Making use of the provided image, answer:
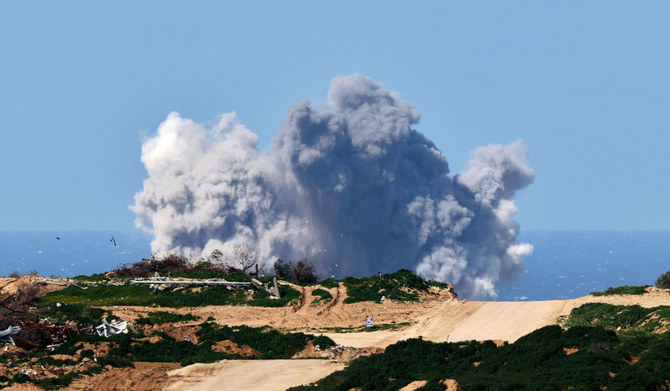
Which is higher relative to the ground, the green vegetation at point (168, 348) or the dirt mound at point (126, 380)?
the green vegetation at point (168, 348)

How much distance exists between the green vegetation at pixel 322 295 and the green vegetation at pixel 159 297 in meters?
1.43

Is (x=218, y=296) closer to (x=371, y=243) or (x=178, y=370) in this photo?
(x=178, y=370)

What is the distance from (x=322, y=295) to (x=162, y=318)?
1202cm

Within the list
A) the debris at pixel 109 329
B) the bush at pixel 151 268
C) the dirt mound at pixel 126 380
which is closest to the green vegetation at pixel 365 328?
the debris at pixel 109 329

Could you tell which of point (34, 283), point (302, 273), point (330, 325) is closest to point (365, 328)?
point (330, 325)

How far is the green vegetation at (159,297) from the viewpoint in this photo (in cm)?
4581

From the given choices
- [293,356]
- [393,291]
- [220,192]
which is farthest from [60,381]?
[220,192]

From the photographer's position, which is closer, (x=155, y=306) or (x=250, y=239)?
(x=155, y=306)

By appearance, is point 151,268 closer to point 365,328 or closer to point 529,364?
point 365,328

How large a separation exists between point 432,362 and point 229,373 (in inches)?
362

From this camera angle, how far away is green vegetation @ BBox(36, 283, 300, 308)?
45.8m

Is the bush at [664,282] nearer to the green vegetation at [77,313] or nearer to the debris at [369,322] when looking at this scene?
the debris at [369,322]

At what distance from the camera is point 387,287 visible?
46875 mm

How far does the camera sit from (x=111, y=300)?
47344 mm
